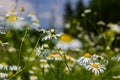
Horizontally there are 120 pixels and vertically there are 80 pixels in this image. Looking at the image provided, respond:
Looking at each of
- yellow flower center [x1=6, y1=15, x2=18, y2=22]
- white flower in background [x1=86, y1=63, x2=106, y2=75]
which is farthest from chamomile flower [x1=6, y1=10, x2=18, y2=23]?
white flower in background [x1=86, y1=63, x2=106, y2=75]

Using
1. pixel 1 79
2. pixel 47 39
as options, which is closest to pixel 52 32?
pixel 47 39

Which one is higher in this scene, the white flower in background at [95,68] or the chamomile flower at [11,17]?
the chamomile flower at [11,17]

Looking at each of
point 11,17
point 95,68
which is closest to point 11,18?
point 11,17

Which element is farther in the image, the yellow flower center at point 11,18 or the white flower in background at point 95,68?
the yellow flower center at point 11,18

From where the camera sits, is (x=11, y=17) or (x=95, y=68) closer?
(x=95, y=68)

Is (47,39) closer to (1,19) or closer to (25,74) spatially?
(1,19)

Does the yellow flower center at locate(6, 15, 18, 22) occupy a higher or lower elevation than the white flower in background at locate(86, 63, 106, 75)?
higher

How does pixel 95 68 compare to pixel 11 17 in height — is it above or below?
below

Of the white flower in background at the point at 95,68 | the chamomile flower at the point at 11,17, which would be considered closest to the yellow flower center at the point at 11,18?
the chamomile flower at the point at 11,17

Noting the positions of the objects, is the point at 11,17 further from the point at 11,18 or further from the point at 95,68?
the point at 95,68

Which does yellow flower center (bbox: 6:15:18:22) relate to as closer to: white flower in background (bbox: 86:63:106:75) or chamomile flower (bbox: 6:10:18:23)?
chamomile flower (bbox: 6:10:18:23)

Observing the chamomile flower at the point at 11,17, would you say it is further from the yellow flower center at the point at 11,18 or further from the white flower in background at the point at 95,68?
the white flower in background at the point at 95,68
